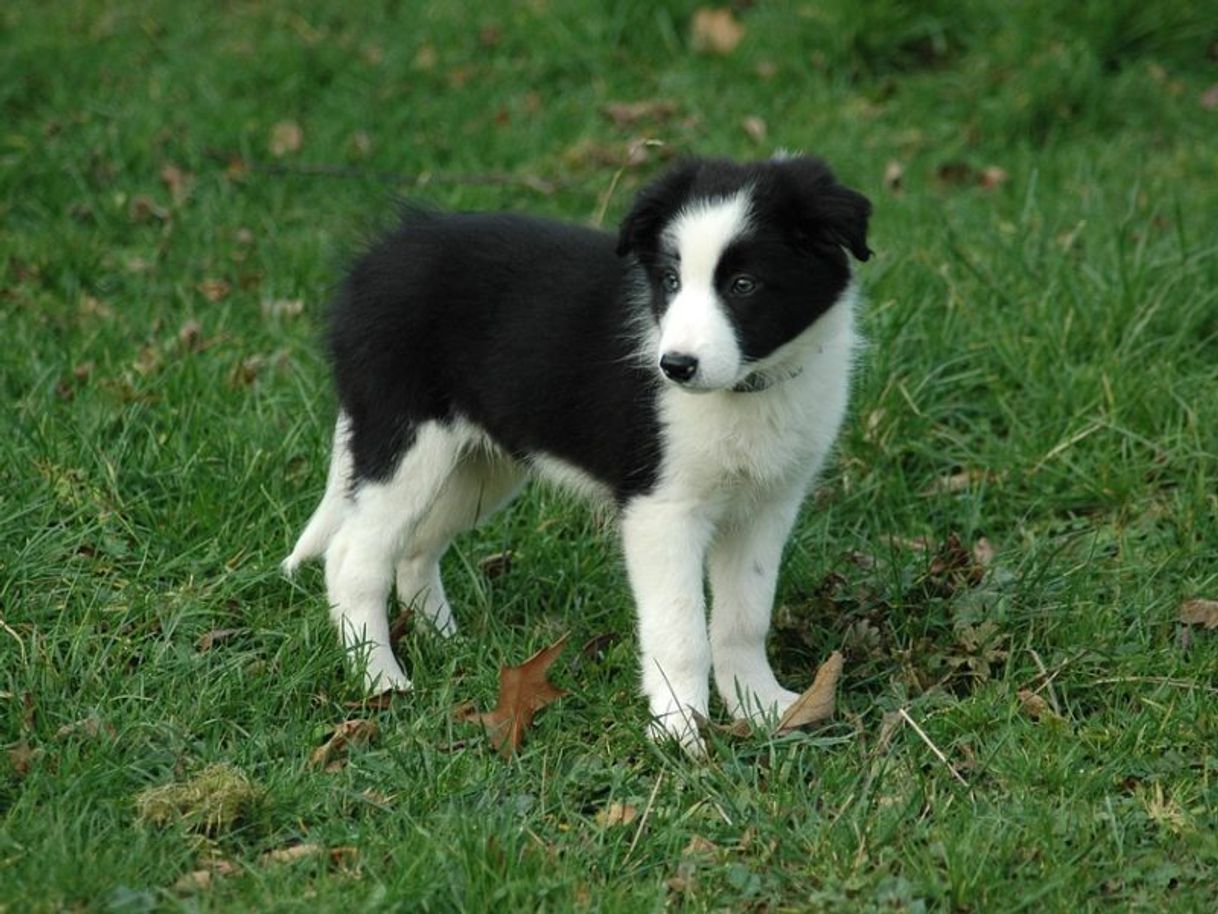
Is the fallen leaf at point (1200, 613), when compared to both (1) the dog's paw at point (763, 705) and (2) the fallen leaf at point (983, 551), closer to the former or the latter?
(2) the fallen leaf at point (983, 551)

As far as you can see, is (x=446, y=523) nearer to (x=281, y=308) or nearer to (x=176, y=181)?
(x=281, y=308)

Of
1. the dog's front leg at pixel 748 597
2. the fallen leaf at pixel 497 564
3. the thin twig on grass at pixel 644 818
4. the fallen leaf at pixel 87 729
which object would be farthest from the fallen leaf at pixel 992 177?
the fallen leaf at pixel 87 729

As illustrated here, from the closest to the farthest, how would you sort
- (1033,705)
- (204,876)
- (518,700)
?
(204,876)
(518,700)
(1033,705)

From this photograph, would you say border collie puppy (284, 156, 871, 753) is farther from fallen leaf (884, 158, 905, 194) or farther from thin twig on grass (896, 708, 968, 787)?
fallen leaf (884, 158, 905, 194)

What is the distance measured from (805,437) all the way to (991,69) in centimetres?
441

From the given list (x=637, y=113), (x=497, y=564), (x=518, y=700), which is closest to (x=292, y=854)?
(x=518, y=700)

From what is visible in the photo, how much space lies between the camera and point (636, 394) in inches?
181

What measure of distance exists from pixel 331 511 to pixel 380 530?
0.21 m

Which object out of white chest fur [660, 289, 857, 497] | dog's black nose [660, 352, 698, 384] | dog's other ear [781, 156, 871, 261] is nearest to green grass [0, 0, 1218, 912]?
white chest fur [660, 289, 857, 497]

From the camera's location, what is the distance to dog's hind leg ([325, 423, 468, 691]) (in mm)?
4871

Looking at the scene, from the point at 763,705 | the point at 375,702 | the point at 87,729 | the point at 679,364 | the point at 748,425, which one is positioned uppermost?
the point at 679,364

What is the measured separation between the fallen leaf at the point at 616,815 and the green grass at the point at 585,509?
4cm

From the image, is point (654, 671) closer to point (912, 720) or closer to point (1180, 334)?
point (912, 720)

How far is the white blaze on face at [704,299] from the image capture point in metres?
4.07
